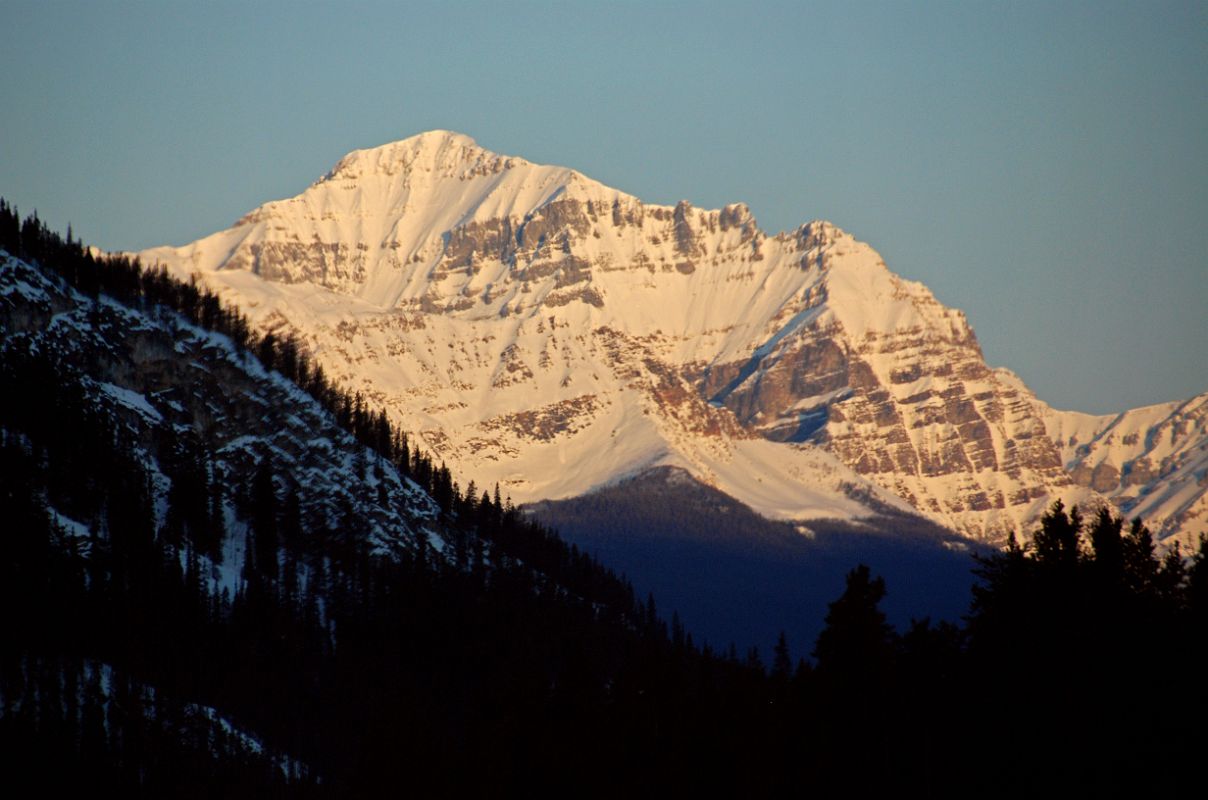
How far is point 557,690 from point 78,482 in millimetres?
84130

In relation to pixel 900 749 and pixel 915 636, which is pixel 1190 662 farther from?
pixel 915 636

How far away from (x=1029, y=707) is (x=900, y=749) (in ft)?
21.1

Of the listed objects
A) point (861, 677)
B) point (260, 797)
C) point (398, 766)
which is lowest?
point (260, 797)

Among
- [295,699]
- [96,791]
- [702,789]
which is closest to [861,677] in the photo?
[702,789]

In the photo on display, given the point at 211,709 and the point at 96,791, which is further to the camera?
the point at 211,709

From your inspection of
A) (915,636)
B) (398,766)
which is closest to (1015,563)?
(915,636)

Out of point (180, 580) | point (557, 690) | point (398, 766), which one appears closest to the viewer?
point (398, 766)

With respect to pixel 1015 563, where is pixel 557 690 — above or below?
below

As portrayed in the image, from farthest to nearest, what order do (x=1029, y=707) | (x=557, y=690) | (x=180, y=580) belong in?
1. (x=180, y=580)
2. (x=557, y=690)
3. (x=1029, y=707)

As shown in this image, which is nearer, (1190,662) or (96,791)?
(1190,662)

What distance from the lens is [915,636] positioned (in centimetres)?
10100

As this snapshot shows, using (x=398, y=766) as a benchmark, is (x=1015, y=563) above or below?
above

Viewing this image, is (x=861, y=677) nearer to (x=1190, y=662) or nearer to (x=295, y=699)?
(x=1190, y=662)

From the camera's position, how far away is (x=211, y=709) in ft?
579
